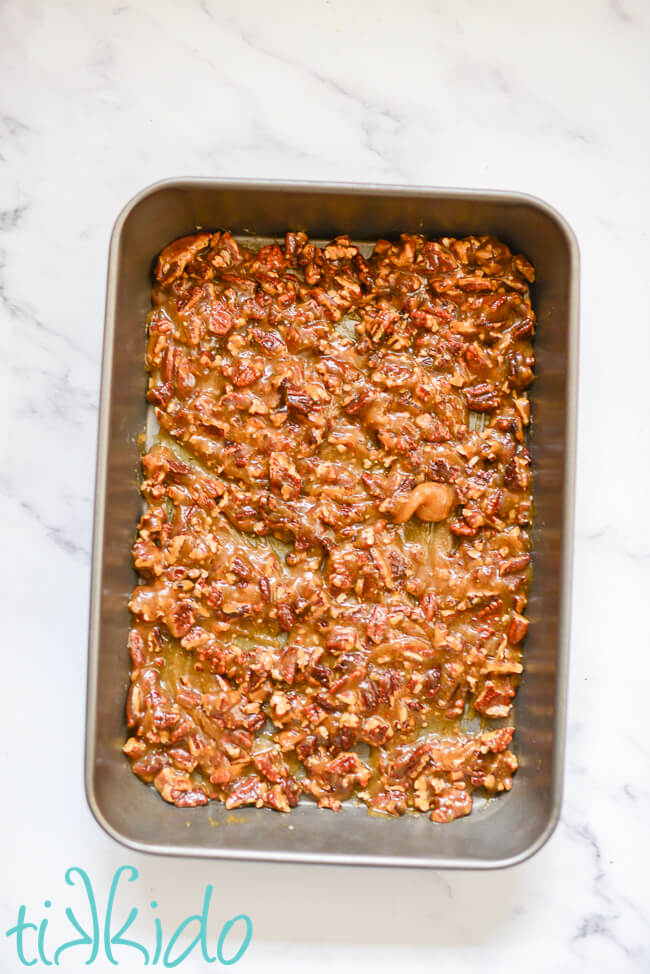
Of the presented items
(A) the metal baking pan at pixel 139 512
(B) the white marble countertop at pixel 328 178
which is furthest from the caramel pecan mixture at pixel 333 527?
(B) the white marble countertop at pixel 328 178

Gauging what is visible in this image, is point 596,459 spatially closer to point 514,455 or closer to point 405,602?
point 514,455

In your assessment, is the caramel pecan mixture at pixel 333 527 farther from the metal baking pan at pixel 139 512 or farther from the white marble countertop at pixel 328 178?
the white marble countertop at pixel 328 178

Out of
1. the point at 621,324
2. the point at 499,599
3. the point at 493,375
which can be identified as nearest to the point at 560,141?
the point at 621,324

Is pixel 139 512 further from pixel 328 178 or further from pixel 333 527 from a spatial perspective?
pixel 328 178

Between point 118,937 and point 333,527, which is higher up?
point 333,527

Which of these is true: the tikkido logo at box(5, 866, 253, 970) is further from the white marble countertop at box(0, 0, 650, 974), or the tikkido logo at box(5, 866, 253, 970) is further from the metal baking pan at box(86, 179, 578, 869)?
the metal baking pan at box(86, 179, 578, 869)

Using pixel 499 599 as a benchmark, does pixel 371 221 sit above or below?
above

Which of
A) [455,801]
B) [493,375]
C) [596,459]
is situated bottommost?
[455,801]

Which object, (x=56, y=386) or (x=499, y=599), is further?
(x=56, y=386)

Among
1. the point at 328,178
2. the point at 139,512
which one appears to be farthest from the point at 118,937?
the point at 328,178
